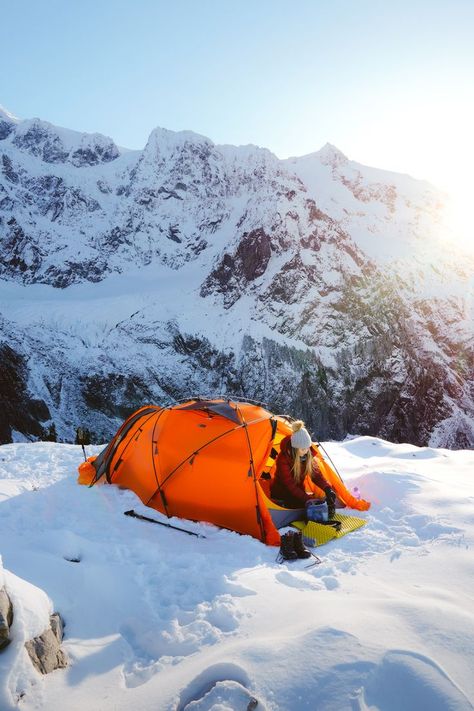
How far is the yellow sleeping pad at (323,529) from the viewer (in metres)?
6.30

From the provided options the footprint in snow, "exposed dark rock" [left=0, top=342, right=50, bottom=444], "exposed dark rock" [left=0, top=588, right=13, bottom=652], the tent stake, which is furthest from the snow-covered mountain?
"exposed dark rock" [left=0, top=588, right=13, bottom=652]

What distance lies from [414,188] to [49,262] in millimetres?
82812

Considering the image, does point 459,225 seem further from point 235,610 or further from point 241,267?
point 235,610

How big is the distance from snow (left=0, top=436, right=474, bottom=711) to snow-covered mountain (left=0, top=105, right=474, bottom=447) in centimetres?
5324

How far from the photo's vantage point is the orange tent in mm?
6911

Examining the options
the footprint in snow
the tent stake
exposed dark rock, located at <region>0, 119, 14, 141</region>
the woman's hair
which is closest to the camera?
the footprint in snow

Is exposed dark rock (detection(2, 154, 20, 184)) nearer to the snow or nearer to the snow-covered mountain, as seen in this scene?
the snow-covered mountain

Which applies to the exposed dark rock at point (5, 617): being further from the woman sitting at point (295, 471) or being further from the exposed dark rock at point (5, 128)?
the exposed dark rock at point (5, 128)

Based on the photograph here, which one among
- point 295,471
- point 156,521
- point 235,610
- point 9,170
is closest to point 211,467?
point 156,521

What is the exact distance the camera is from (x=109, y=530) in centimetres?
646

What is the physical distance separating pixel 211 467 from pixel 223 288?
221 feet

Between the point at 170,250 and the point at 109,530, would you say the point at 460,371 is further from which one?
the point at 109,530

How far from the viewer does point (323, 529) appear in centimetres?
662

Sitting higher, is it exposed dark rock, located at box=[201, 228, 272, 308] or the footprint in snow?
exposed dark rock, located at box=[201, 228, 272, 308]
